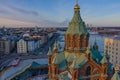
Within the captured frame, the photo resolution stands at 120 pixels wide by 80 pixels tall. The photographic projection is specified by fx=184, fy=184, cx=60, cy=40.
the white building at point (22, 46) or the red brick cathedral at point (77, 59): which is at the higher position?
the red brick cathedral at point (77, 59)

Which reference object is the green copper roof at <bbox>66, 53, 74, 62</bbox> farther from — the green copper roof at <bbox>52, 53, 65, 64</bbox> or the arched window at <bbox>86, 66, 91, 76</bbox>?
the arched window at <bbox>86, 66, 91, 76</bbox>

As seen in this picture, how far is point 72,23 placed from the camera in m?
22.4

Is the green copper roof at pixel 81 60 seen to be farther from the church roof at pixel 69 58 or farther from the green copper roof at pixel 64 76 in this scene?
the green copper roof at pixel 64 76

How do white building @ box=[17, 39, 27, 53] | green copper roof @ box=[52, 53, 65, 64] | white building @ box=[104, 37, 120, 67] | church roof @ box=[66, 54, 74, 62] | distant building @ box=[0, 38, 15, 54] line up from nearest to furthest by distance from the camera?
green copper roof @ box=[52, 53, 65, 64] → church roof @ box=[66, 54, 74, 62] → white building @ box=[104, 37, 120, 67] → distant building @ box=[0, 38, 15, 54] → white building @ box=[17, 39, 27, 53]

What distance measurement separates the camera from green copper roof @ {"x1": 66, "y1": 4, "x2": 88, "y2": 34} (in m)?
22.1

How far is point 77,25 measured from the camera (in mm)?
22281

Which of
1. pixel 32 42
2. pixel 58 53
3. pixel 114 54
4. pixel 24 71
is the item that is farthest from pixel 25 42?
pixel 58 53

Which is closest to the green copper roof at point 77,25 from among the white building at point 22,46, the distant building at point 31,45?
the white building at point 22,46

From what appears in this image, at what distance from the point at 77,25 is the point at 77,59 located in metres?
4.09

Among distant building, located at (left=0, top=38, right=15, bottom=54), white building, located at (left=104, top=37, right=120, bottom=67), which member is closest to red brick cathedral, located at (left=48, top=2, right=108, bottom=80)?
white building, located at (left=104, top=37, right=120, bottom=67)

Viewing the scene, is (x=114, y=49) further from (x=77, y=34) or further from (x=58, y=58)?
(x=58, y=58)

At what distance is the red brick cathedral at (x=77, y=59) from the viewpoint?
21.1m

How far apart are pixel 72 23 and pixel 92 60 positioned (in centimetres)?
504

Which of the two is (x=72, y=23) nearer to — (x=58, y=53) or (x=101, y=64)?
(x=58, y=53)
